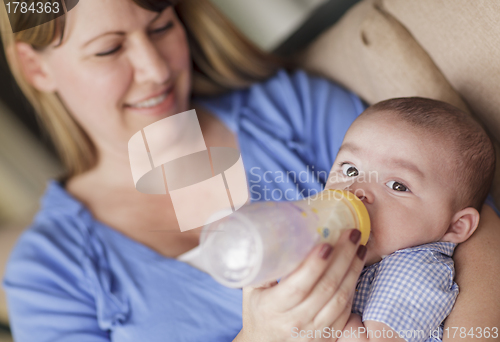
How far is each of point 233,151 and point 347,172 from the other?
18.8 inches

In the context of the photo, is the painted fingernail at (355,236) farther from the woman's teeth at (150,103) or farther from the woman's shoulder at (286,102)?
the woman's teeth at (150,103)

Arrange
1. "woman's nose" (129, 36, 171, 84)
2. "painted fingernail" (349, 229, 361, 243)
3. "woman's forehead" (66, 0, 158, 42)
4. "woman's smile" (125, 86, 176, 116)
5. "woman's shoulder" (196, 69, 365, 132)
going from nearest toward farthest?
"painted fingernail" (349, 229, 361, 243), "woman's forehead" (66, 0, 158, 42), "woman's nose" (129, 36, 171, 84), "woman's smile" (125, 86, 176, 116), "woman's shoulder" (196, 69, 365, 132)

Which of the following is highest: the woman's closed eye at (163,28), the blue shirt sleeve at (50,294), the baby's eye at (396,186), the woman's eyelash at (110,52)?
the woman's closed eye at (163,28)

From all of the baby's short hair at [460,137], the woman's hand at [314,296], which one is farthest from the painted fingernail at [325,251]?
the baby's short hair at [460,137]

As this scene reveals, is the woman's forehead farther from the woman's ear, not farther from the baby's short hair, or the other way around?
the baby's short hair

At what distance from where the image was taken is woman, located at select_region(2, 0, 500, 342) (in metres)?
1.09

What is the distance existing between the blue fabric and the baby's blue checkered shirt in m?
0.37

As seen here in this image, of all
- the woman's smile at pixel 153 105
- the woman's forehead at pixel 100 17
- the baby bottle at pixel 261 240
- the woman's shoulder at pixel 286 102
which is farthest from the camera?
the woman's shoulder at pixel 286 102

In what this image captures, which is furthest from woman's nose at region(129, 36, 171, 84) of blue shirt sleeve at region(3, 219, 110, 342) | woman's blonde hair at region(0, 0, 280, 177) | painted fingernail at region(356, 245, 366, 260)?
painted fingernail at region(356, 245, 366, 260)

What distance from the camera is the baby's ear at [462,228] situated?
36.9 inches

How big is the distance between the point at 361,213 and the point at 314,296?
189 millimetres

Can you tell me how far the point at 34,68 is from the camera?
49.2 inches

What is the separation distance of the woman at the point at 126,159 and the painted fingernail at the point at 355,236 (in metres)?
0.24

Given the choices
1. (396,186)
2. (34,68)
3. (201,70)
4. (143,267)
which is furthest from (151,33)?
(396,186)
